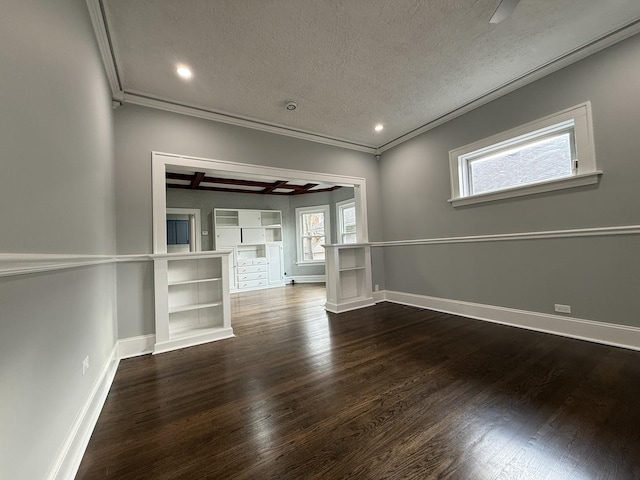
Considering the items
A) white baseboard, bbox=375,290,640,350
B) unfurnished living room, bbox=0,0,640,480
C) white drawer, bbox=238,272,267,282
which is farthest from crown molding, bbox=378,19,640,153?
white drawer, bbox=238,272,267,282

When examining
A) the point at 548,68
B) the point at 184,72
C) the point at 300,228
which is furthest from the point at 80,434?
the point at 300,228

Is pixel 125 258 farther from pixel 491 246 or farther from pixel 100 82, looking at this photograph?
pixel 491 246

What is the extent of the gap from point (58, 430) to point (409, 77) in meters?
3.64

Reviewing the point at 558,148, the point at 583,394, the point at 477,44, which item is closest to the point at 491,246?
the point at 558,148

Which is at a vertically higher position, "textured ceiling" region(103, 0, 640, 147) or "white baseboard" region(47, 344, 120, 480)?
"textured ceiling" region(103, 0, 640, 147)

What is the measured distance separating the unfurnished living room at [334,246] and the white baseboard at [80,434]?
0.05 feet

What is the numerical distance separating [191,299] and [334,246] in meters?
2.07

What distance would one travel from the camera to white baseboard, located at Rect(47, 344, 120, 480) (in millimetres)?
1063

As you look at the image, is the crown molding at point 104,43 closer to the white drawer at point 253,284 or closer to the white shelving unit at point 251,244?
the white shelving unit at point 251,244

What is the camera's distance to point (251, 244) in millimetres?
6688

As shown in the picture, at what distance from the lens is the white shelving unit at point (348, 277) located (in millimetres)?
3881

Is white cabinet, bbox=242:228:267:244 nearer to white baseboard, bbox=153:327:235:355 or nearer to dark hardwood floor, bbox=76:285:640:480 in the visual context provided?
white baseboard, bbox=153:327:235:355

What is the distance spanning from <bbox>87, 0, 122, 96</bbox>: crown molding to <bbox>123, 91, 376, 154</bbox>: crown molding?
0.68ft

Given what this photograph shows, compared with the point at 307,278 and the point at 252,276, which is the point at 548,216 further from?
the point at 252,276
